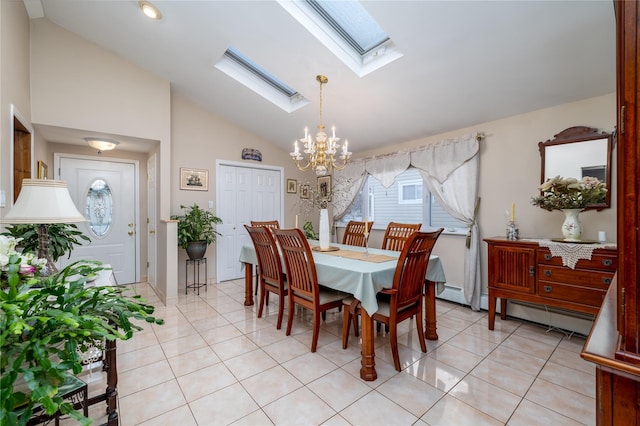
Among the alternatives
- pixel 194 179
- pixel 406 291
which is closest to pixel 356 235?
pixel 406 291

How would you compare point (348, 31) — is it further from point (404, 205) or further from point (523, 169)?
point (404, 205)

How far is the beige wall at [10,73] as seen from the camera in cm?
206

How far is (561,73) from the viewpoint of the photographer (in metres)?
2.36

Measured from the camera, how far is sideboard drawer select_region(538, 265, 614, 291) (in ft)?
7.20

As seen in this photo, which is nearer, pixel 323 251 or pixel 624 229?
pixel 624 229

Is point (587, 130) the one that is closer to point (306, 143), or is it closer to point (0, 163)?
point (306, 143)

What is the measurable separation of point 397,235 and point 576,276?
1.55 metres

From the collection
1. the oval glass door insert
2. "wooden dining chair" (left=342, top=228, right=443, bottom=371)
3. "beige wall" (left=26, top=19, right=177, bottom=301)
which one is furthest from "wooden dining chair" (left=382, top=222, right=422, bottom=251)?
the oval glass door insert

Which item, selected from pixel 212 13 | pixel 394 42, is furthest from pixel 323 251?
pixel 212 13

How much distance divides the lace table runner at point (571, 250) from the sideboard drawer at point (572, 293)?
19 cm

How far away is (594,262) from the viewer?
87.8 inches

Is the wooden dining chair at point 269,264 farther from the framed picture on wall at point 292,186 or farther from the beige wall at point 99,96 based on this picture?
the framed picture on wall at point 292,186

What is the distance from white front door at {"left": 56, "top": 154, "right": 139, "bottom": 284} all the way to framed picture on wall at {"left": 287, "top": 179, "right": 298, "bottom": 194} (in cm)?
252

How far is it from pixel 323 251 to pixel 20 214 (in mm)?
2221
